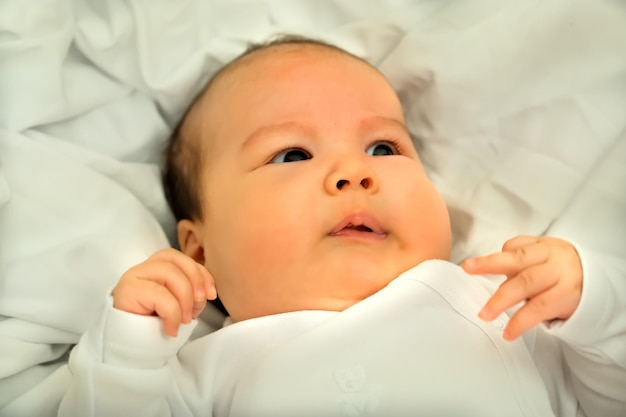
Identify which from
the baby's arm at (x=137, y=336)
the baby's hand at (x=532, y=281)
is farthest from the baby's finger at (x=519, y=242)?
the baby's arm at (x=137, y=336)

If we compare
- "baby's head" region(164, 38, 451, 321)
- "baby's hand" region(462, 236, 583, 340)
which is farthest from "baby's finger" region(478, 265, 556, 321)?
"baby's head" region(164, 38, 451, 321)

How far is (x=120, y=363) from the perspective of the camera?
2.84 ft

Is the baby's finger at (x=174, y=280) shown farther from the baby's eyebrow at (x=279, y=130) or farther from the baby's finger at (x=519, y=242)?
the baby's finger at (x=519, y=242)

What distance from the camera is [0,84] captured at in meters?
1.13

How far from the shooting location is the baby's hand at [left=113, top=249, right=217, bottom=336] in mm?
849

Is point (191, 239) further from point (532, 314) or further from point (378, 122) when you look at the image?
point (532, 314)

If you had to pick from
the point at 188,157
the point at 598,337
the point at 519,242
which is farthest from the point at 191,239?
the point at 598,337

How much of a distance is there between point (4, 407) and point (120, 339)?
27 cm

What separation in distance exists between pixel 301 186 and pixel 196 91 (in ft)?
1.32

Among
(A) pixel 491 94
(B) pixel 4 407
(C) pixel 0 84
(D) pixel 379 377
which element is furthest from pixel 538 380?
(C) pixel 0 84

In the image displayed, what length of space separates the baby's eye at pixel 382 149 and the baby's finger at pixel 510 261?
29 cm

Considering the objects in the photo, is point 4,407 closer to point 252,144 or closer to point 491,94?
point 252,144

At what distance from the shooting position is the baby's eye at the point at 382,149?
112 centimetres

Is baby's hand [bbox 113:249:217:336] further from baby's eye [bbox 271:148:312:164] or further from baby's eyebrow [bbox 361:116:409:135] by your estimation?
baby's eyebrow [bbox 361:116:409:135]
